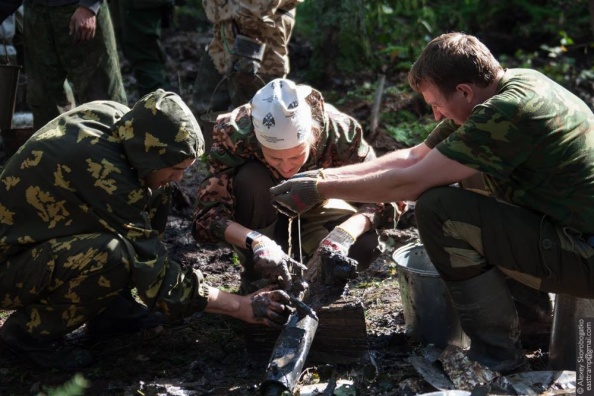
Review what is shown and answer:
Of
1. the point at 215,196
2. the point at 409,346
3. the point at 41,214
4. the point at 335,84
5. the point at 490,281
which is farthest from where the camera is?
the point at 335,84

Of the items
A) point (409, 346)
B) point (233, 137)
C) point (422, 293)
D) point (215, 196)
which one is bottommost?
point (409, 346)

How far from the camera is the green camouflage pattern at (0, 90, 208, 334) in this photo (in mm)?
3953

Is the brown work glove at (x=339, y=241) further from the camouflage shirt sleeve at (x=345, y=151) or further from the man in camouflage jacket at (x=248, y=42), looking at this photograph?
the man in camouflage jacket at (x=248, y=42)

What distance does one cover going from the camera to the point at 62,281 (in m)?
4.09

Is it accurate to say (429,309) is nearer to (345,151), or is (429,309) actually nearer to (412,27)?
(345,151)

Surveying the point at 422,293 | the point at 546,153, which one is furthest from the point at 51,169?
the point at 546,153

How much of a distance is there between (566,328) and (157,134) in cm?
211

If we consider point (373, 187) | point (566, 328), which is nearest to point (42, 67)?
point (373, 187)

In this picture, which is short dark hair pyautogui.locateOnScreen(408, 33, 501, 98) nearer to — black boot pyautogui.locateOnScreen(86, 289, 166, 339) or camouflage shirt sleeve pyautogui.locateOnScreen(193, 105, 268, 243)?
camouflage shirt sleeve pyautogui.locateOnScreen(193, 105, 268, 243)

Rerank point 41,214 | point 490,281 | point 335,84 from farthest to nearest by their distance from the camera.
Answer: point 335,84, point 41,214, point 490,281

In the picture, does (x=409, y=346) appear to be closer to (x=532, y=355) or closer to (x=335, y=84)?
(x=532, y=355)

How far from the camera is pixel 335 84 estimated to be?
29.3 ft

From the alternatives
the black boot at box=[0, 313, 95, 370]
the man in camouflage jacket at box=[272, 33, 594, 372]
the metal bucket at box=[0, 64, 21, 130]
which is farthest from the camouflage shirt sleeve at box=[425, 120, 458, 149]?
the metal bucket at box=[0, 64, 21, 130]

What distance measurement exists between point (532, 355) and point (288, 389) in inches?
54.4
